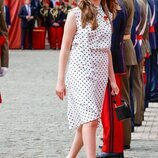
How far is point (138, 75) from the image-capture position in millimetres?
11070

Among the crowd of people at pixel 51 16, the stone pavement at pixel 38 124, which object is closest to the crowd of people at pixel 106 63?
the stone pavement at pixel 38 124

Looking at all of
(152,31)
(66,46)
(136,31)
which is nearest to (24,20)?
(152,31)

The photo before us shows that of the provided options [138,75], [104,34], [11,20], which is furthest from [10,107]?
[11,20]

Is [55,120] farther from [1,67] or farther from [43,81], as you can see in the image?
[43,81]

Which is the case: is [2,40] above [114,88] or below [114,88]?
above

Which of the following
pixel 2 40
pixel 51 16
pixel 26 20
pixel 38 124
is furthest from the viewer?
pixel 51 16

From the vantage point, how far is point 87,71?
24.7ft

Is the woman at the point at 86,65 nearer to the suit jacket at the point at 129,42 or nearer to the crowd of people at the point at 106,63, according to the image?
the crowd of people at the point at 106,63

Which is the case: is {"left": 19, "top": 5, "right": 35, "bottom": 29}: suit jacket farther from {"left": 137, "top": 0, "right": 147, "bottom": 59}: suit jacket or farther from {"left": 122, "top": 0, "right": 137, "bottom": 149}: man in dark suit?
{"left": 122, "top": 0, "right": 137, "bottom": 149}: man in dark suit

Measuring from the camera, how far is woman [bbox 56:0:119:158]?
7461mm

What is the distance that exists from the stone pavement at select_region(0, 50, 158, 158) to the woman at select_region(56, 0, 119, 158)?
1.60 m

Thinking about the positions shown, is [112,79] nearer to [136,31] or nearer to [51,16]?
[136,31]

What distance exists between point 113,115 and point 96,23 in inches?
66.9

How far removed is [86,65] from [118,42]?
1.58 m
